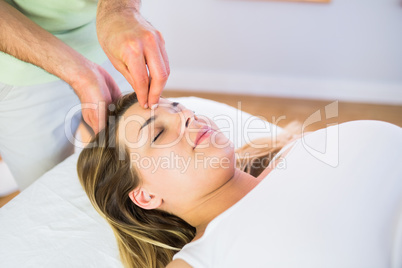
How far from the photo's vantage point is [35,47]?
1322mm

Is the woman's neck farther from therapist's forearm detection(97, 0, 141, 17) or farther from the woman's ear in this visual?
therapist's forearm detection(97, 0, 141, 17)

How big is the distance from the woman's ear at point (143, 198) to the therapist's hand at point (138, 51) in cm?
29

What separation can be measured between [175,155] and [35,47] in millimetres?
633

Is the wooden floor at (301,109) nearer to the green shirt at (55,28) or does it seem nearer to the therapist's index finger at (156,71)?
the green shirt at (55,28)

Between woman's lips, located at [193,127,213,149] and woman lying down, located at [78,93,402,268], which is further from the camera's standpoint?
woman's lips, located at [193,127,213,149]

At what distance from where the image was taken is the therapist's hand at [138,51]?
3.24 feet

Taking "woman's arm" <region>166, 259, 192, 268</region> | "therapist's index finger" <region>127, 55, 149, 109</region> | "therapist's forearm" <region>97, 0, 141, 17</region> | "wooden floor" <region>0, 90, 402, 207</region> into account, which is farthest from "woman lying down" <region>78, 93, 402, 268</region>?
"wooden floor" <region>0, 90, 402, 207</region>

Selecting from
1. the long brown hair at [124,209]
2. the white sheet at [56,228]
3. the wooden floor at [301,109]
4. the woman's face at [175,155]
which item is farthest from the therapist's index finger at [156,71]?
the wooden floor at [301,109]

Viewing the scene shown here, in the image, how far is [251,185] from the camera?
125cm

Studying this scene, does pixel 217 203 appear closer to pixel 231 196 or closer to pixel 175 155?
pixel 231 196

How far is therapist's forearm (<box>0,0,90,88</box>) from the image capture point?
130 centimetres

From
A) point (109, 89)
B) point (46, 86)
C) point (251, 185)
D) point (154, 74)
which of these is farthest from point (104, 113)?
point (251, 185)

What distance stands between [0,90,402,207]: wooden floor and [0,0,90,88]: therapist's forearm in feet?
5.28

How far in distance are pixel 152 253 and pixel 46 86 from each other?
715mm
